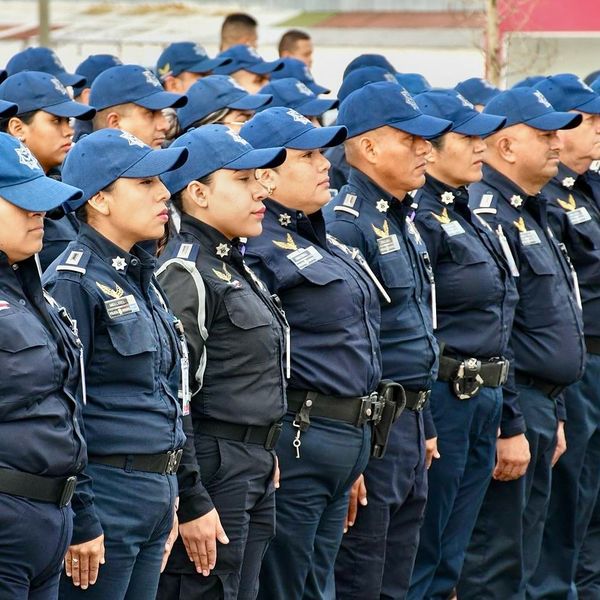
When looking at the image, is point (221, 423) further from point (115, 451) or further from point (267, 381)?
point (115, 451)

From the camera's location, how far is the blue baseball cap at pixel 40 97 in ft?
20.3

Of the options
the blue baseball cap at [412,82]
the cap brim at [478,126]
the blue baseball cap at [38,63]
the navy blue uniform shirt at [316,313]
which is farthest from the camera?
the blue baseball cap at [412,82]

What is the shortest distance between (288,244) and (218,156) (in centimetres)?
52

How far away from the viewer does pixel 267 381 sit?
4.66 metres

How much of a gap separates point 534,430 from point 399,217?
4.34 ft

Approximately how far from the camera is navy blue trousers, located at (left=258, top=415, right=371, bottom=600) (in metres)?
5.05

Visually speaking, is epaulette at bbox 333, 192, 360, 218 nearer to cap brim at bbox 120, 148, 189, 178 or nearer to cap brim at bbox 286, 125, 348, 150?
cap brim at bbox 286, 125, 348, 150

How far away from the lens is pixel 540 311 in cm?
628

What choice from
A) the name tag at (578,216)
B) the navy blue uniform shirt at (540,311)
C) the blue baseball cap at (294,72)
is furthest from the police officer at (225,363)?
the blue baseball cap at (294,72)

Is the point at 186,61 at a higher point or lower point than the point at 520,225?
lower

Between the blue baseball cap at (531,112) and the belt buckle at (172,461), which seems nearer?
the belt buckle at (172,461)

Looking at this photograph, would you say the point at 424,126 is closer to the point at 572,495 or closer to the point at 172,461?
the point at 172,461

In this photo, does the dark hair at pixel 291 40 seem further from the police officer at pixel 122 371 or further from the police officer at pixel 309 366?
the police officer at pixel 122 371

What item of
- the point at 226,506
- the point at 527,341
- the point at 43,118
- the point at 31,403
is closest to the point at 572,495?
the point at 527,341
